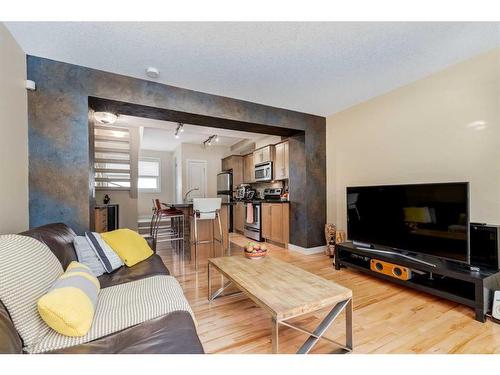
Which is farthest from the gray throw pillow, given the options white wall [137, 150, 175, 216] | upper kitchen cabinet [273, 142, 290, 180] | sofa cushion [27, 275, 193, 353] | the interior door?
white wall [137, 150, 175, 216]

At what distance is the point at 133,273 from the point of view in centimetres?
185

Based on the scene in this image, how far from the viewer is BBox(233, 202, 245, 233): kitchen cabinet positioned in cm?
570

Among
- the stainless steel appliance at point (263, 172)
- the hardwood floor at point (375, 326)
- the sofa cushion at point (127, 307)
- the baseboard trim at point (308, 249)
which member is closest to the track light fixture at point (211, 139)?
the stainless steel appliance at point (263, 172)

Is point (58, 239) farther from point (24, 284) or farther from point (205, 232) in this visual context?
point (205, 232)

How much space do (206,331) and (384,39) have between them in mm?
2859

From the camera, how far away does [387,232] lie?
2.64 meters

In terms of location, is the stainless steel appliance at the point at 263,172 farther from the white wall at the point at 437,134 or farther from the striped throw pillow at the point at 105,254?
the striped throw pillow at the point at 105,254

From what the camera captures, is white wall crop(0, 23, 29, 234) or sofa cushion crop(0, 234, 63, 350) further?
white wall crop(0, 23, 29, 234)

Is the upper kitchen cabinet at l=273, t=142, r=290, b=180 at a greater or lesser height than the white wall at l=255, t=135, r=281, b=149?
lesser

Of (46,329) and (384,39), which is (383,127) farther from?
(46,329)

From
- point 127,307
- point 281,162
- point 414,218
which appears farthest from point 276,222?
point 127,307

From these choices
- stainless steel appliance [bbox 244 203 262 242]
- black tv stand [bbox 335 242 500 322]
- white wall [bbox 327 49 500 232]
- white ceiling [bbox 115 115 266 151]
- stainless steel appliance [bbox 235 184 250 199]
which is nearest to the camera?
black tv stand [bbox 335 242 500 322]

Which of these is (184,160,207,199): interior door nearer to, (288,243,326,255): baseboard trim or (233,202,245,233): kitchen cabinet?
(233,202,245,233): kitchen cabinet

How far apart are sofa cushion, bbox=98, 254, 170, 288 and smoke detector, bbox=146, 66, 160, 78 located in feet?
6.53
